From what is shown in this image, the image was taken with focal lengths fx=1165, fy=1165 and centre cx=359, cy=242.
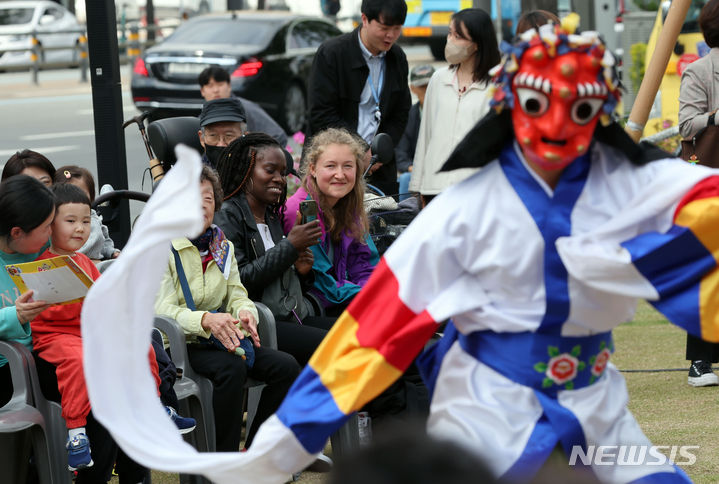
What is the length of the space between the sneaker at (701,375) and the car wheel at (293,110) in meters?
9.75

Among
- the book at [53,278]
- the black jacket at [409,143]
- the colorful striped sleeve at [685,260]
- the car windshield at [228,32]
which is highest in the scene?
the colorful striped sleeve at [685,260]

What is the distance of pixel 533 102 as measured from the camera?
2889 mm

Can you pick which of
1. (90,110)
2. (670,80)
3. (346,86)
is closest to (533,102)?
(346,86)

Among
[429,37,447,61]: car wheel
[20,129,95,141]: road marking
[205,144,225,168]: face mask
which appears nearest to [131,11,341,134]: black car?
[20,129,95,141]: road marking

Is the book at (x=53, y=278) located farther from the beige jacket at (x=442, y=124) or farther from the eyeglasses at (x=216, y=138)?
the beige jacket at (x=442, y=124)

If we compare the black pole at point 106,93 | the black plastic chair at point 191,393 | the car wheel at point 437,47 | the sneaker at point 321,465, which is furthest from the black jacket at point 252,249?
the car wheel at point 437,47

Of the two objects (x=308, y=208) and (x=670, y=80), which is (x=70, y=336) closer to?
(x=308, y=208)

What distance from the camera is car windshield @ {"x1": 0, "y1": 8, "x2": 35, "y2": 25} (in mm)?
26281

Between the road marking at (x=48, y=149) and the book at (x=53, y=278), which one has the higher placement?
the book at (x=53, y=278)

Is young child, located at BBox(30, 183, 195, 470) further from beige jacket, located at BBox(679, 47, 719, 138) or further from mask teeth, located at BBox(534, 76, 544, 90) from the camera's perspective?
beige jacket, located at BBox(679, 47, 719, 138)

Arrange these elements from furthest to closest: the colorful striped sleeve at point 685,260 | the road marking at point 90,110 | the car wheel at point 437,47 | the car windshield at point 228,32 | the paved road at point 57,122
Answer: the car wheel at point 437,47, the road marking at point 90,110, the car windshield at point 228,32, the paved road at point 57,122, the colorful striped sleeve at point 685,260

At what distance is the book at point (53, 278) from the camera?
3.97m

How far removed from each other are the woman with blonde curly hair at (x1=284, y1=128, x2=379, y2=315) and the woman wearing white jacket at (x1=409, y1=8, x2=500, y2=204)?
2.42 ft

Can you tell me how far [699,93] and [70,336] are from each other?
3.40m
